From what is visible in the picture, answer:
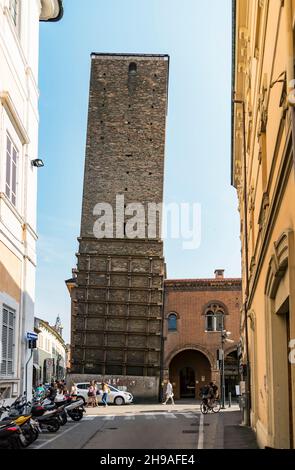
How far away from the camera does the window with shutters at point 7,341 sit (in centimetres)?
1231

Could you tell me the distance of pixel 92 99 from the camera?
46719 millimetres

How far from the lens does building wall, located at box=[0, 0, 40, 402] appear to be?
39.3 ft

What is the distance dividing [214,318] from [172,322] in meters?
2.83

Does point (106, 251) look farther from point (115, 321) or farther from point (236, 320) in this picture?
point (236, 320)

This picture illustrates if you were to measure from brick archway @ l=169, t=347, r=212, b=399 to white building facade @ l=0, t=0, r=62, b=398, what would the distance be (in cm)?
2974

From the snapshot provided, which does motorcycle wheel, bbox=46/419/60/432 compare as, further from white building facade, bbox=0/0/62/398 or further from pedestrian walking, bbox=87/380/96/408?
pedestrian walking, bbox=87/380/96/408

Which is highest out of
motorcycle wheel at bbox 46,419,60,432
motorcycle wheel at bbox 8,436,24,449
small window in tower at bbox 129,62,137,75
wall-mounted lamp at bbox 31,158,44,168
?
small window in tower at bbox 129,62,137,75

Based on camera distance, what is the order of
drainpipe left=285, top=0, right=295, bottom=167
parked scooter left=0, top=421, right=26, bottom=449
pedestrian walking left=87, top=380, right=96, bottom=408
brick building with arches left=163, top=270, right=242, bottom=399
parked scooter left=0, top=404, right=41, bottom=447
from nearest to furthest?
1. drainpipe left=285, top=0, right=295, bottom=167
2. parked scooter left=0, top=421, right=26, bottom=449
3. parked scooter left=0, top=404, right=41, bottom=447
4. pedestrian walking left=87, top=380, right=96, bottom=408
5. brick building with arches left=163, top=270, right=242, bottom=399

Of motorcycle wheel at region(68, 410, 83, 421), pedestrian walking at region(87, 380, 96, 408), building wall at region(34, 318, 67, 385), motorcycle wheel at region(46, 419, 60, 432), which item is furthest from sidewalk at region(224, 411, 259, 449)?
building wall at region(34, 318, 67, 385)

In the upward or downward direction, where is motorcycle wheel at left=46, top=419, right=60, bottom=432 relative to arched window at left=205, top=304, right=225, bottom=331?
downward

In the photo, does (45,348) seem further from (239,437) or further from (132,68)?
(239,437)

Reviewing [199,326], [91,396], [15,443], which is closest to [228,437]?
[15,443]

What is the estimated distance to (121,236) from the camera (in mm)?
43219

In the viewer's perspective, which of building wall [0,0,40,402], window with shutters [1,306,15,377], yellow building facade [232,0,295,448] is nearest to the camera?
yellow building facade [232,0,295,448]
